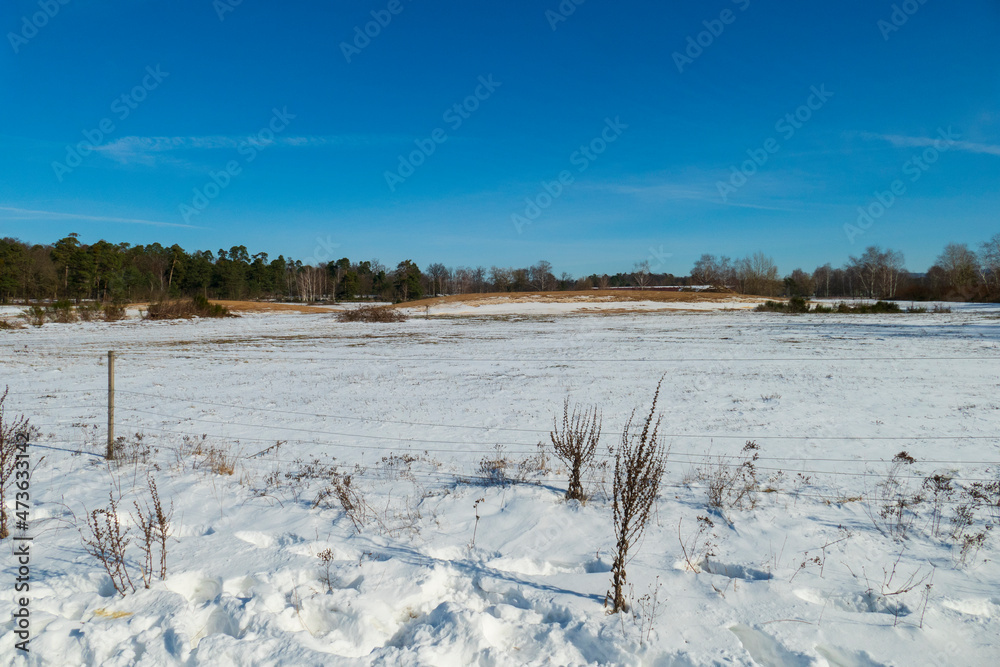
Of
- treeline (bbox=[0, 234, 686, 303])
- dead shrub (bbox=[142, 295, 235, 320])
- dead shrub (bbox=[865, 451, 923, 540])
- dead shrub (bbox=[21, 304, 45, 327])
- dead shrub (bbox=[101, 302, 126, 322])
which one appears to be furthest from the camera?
treeline (bbox=[0, 234, 686, 303])

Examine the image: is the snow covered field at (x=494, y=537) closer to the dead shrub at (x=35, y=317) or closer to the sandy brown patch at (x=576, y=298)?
the dead shrub at (x=35, y=317)

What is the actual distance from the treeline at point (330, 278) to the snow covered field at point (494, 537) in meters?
46.2

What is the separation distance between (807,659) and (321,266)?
115658 millimetres

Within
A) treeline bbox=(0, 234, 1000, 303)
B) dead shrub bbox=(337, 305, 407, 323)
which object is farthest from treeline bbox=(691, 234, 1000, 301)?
dead shrub bbox=(337, 305, 407, 323)

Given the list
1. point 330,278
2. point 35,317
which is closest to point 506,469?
point 35,317

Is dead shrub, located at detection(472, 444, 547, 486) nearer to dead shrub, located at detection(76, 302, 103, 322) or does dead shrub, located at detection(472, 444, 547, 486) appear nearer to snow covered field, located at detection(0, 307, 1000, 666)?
snow covered field, located at detection(0, 307, 1000, 666)

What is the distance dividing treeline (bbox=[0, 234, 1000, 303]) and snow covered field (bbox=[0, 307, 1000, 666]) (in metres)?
46.2

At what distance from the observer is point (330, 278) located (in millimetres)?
105062

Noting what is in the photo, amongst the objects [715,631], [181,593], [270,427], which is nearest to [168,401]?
[270,427]

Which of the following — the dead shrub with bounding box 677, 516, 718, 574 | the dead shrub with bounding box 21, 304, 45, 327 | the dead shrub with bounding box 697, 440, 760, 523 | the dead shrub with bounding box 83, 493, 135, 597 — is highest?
the dead shrub with bounding box 21, 304, 45, 327

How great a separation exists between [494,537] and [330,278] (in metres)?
107

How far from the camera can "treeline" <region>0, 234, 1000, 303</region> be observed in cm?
5809

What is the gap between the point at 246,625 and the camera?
3160 mm

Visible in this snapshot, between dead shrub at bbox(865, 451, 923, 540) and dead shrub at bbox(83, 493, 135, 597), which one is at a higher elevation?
dead shrub at bbox(83, 493, 135, 597)
